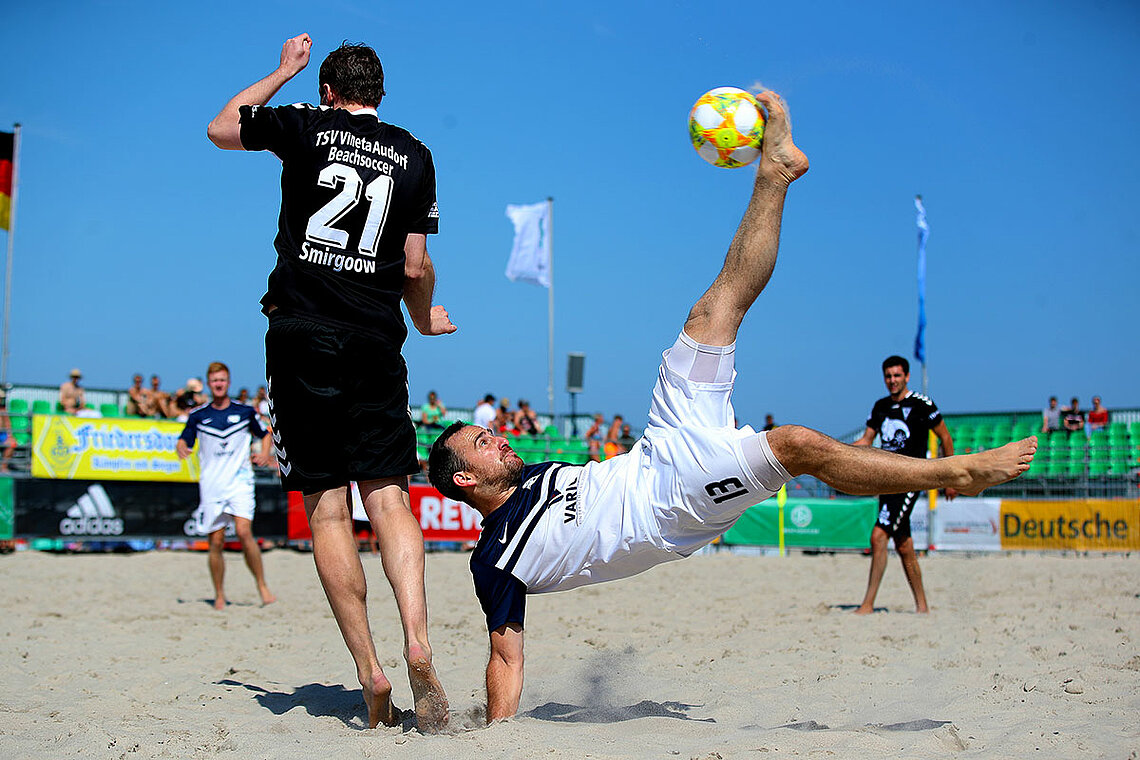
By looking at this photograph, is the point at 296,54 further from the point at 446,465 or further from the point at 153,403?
the point at 153,403

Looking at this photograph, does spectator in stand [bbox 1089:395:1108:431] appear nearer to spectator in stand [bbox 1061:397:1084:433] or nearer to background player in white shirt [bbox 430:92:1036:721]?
spectator in stand [bbox 1061:397:1084:433]

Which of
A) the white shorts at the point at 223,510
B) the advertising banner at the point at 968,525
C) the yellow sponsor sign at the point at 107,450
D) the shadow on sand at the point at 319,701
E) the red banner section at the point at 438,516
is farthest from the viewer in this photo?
the advertising banner at the point at 968,525

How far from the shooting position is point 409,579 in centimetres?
318

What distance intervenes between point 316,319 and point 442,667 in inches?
89.1

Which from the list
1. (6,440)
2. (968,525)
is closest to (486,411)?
(6,440)

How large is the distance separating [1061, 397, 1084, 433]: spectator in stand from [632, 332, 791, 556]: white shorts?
17581 millimetres

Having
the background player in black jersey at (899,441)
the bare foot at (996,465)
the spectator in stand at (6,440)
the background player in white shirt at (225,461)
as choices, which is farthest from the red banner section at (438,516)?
the bare foot at (996,465)

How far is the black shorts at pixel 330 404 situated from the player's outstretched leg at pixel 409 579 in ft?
0.29

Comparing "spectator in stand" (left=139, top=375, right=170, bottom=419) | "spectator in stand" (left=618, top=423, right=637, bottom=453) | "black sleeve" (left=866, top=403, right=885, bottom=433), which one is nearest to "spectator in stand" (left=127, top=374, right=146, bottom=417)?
"spectator in stand" (left=139, top=375, right=170, bottom=419)

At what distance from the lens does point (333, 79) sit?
3326 millimetres

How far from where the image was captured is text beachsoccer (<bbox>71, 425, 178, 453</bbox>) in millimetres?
11578

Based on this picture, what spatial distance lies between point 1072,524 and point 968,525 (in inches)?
54.0

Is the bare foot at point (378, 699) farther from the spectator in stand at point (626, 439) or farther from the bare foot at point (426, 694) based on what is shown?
the spectator in stand at point (626, 439)

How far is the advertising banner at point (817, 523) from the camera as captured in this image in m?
14.0
